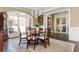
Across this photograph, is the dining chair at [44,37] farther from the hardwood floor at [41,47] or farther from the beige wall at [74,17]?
the beige wall at [74,17]

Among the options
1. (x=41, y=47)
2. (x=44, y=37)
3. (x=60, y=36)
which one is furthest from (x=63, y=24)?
(x=41, y=47)

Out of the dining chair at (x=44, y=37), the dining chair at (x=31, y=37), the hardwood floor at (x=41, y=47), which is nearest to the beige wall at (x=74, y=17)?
the hardwood floor at (x=41, y=47)

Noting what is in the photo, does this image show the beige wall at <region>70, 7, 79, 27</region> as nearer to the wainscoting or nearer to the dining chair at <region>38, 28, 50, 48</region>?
the wainscoting

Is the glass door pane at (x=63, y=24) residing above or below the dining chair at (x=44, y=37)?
above

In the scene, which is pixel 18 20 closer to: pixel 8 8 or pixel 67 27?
pixel 8 8

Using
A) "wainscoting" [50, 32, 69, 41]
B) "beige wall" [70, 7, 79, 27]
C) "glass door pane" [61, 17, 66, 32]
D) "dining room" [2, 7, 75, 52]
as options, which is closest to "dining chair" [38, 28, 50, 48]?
"dining room" [2, 7, 75, 52]

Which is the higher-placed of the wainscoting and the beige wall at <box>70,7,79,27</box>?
the beige wall at <box>70,7,79,27</box>

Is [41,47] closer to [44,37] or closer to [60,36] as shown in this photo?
[44,37]

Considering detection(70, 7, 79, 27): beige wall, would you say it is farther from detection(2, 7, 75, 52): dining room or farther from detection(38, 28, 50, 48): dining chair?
detection(38, 28, 50, 48): dining chair

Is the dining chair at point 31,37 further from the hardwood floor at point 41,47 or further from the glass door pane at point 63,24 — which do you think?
the glass door pane at point 63,24

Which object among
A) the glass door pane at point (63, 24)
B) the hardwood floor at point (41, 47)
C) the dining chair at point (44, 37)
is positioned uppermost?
the glass door pane at point (63, 24)

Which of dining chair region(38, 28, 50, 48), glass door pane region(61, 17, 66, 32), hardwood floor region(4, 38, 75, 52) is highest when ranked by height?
glass door pane region(61, 17, 66, 32)

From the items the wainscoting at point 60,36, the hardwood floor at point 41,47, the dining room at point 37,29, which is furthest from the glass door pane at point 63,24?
the hardwood floor at point 41,47
